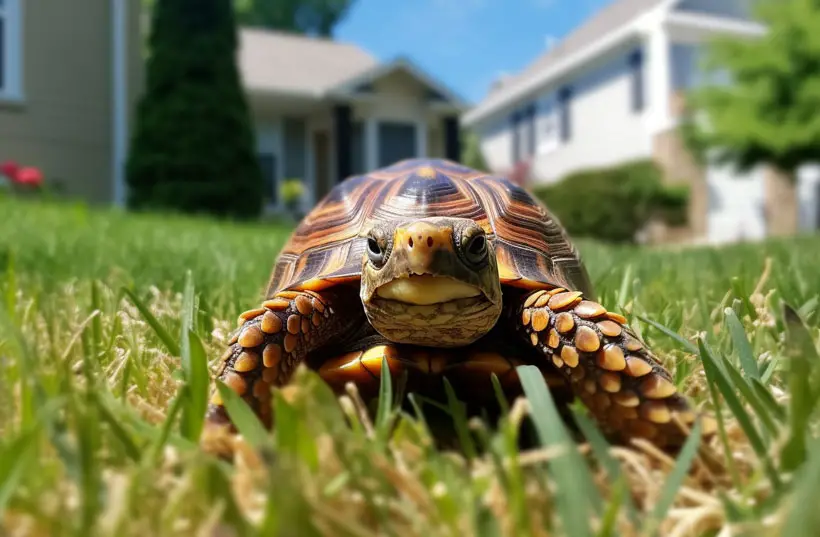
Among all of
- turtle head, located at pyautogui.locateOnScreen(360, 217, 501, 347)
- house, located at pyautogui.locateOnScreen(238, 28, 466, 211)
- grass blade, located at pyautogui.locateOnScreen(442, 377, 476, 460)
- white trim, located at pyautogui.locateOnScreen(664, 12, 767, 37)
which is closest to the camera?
grass blade, located at pyautogui.locateOnScreen(442, 377, 476, 460)

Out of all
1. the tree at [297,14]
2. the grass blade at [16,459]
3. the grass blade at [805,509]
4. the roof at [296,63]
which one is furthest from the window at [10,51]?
the tree at [297,14]

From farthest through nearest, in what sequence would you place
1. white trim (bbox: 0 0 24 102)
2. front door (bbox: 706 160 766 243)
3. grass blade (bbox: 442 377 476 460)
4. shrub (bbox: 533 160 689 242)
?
front door (bbox: 706 160 766 243), shrub (bbox: 533 160 689 242), white trim (bbox: 0 0 24 102), grass blade (bbox: 442 377 476 460)

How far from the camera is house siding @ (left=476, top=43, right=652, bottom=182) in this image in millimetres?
18547

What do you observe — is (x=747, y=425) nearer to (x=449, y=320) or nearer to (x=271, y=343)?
(x=449, y=320)

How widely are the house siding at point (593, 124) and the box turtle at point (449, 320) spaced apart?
1773 cm

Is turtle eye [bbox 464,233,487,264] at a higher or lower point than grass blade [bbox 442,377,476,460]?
higher

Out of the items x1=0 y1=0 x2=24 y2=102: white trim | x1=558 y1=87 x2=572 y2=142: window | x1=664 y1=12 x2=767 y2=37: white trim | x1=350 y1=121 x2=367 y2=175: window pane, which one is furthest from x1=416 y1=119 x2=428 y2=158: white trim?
x1=0 y1=0 x2=24 y2=102: white trim

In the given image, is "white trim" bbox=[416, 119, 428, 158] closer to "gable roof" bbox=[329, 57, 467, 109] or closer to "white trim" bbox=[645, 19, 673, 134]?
"gable roof" bbox=[329, 57, 467, 109]

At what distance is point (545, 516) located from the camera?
73 centimetres

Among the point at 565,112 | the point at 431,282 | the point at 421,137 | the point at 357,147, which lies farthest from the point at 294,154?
the point at 431,282

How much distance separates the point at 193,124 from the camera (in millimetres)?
11977

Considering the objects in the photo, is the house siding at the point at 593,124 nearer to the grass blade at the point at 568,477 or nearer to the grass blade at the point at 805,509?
the grass blade at the point at 568,477

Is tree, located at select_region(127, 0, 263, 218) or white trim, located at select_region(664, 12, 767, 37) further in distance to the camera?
white trim, located at select_region(664, 12, 767, 37)

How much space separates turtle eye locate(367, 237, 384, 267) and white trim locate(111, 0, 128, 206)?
38.1 feet
